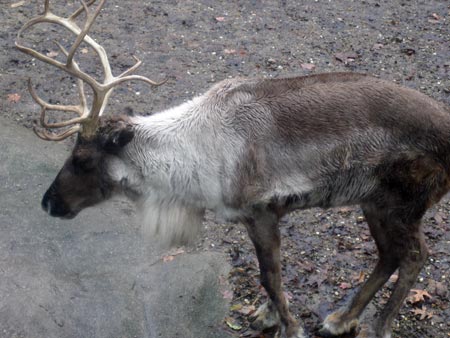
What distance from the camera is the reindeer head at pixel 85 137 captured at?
4293 millimetres

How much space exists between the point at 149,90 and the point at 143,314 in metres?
3.05

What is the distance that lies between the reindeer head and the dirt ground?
1.24ft

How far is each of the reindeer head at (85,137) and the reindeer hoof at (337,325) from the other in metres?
1.74

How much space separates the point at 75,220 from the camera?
5.62m

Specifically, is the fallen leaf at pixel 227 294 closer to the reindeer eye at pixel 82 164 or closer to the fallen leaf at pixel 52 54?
the reindeer eye at pixel 82 164

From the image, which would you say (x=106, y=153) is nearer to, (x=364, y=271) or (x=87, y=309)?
(x=87, y=309)

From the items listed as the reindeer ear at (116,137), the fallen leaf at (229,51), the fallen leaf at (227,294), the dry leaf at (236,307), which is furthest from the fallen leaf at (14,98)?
the dry leaf at (236,307)

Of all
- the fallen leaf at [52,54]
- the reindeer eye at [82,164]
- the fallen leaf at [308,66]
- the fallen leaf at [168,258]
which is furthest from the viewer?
the fallen leaf at [52,54]

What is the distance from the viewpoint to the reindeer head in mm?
4293

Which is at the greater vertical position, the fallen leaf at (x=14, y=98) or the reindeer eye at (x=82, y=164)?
the reindeer eye at (x=82, y=164)

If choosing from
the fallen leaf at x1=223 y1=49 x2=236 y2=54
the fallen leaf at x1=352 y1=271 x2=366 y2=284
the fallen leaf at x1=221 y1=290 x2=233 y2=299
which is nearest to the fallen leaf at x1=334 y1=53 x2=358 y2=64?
the fallen leaf at x1=223 y1=49 x2=236 y2=54

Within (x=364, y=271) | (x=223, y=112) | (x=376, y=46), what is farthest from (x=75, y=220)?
(x=376, y=46)

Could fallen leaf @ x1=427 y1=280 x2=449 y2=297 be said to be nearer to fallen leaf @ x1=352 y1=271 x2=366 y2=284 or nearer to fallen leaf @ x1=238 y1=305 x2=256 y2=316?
fallen leaf @ x1=352 y1=271 x2=366 y2=284

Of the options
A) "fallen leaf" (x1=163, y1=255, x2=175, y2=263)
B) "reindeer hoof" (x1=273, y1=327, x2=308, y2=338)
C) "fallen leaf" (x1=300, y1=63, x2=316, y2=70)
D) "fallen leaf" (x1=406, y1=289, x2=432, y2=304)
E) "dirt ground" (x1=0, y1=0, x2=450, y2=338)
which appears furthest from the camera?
"fallen leaf" (x1=300, y1=63, x2=316, y2=70)
